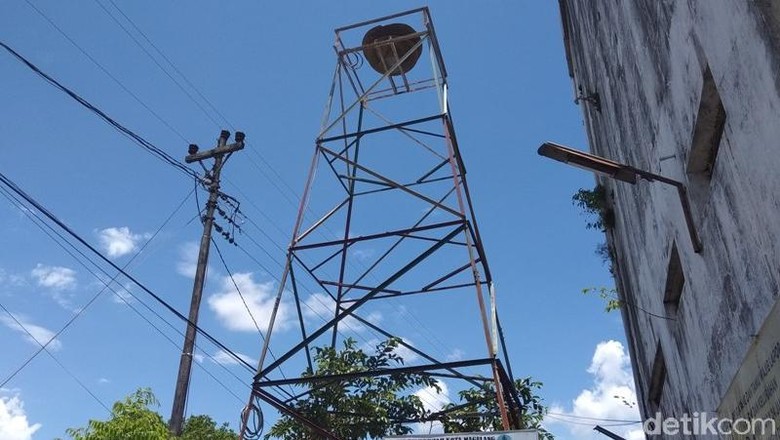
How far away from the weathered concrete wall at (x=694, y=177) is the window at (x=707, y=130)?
9 cm

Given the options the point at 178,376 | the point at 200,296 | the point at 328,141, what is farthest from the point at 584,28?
the point at 178,376

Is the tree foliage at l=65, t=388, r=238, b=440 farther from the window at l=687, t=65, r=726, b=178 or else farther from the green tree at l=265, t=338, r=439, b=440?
the window at l=687, t=65, r=726, b=178

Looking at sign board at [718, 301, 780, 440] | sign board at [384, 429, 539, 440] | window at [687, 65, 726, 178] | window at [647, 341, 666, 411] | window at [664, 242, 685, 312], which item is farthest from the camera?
window at [647, 341, 666, 411]

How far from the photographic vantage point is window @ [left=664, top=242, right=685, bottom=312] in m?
6.72

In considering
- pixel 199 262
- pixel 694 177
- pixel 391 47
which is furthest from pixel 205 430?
pixel 694 177

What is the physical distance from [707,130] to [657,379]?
5323mm

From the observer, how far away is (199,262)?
1137 cm

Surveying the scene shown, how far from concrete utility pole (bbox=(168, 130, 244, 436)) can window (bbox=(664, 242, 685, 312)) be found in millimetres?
6448

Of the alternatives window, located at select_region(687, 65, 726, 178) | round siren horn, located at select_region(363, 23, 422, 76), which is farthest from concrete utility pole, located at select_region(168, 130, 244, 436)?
window, located at select_region(687, 65, 726, 178)

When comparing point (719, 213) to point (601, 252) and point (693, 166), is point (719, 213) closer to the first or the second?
point (693, 166)

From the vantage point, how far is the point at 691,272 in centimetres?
601

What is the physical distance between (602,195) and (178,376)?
808 centimetres

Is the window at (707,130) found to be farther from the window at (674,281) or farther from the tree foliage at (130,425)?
the tree foliage at (130,425)

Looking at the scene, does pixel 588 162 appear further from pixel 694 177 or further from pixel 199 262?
pixel 199 262
